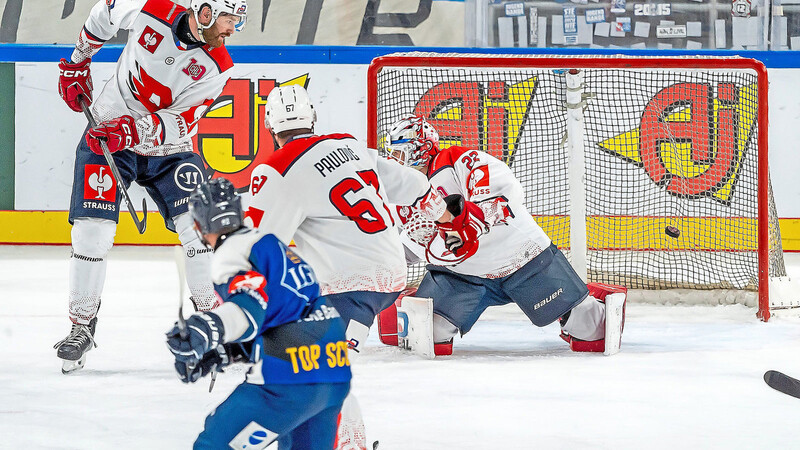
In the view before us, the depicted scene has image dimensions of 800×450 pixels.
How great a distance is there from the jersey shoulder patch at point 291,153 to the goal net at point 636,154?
87.6 inches

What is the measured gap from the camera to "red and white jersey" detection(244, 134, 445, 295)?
2.43 m

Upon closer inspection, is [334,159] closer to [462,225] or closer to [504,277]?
[462,225]

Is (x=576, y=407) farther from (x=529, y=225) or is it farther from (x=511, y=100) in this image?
(x=511, y=100)

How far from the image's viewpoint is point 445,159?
11.7 ft

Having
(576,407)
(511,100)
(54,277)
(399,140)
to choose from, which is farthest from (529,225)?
(54,277)

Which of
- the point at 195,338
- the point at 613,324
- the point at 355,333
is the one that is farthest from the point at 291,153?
the point at 613,324

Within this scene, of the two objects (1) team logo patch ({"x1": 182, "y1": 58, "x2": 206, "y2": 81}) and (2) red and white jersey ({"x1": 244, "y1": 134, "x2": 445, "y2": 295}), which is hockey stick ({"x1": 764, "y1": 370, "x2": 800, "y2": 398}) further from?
(1) team logo patch ({"x1": 182, "y1": 58, "x2": 206, "y2": 81})

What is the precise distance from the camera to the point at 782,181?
6312 millimetres

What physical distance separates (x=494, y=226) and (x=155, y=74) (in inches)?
54.0

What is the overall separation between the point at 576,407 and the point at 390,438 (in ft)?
2.14

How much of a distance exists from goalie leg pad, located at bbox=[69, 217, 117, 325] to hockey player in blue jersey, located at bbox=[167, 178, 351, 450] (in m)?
1.63

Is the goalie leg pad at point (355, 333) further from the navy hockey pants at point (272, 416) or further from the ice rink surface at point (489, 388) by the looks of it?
the navy hockey pants at point (272, 416)

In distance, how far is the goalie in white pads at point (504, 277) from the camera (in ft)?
11.7

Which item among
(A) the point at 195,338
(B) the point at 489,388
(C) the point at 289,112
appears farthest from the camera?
(B) the point at 489,388
